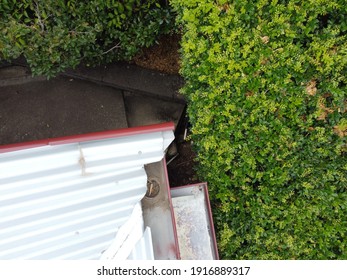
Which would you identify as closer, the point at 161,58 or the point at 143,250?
the point at 143,250

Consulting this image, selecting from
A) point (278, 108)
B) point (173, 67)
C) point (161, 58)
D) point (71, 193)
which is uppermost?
point (161, 58)

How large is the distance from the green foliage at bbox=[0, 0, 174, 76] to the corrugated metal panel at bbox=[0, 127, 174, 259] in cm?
180

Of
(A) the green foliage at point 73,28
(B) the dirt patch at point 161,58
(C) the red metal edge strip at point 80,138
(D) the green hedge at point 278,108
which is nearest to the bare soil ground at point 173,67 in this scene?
(B) the dirt patch at point 161,58

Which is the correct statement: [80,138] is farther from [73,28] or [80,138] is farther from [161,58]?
[161,58]

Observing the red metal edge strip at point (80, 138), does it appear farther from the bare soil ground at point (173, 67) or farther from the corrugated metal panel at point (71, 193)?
the bare soil ground at point (173, 67)

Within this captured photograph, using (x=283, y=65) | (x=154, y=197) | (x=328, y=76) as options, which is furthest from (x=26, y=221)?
(x=328, y=76)

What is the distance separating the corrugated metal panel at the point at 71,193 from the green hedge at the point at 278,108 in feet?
3.12

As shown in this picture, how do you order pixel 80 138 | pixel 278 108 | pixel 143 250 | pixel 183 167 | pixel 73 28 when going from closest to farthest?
1. pixel 80 138
2. pixel 143 250
3. pixel 278 108
4. pixel 73 28
5. pixel 183 167

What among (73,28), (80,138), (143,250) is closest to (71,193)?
(80,138)

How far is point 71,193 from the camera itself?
3418mm

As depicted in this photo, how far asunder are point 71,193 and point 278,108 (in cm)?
250

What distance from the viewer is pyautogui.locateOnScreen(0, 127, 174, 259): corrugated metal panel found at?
10.9 feet

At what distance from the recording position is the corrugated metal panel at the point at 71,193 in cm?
331

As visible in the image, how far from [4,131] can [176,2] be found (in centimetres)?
420
